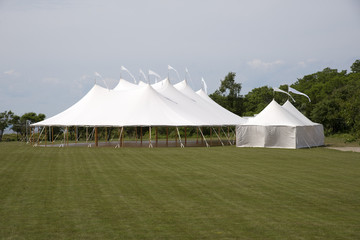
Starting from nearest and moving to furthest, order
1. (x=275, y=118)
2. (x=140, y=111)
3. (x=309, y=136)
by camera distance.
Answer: (x=275, y=118) < (x=309, y=136) < (x=140, y=111)

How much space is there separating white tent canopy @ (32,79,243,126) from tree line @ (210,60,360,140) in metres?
10.9

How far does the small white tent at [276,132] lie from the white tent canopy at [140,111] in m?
2.23

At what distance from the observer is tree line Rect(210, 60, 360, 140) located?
39438mm

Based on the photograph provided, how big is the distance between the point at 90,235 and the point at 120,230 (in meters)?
0.42

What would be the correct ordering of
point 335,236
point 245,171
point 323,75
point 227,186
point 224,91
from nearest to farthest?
point 335,236 → point 227,186 → point 245,171 → point 224,91 → point 323,75

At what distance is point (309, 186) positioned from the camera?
A: 948cm

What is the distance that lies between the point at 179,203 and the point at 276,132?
16834 mm

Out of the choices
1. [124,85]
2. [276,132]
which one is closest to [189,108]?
[276,132]

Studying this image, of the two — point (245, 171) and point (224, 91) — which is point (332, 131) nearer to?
point (224, 91)

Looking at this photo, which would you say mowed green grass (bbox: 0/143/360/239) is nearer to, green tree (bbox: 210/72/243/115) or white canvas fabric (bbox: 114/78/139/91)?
white canvas fabric (bbox: 114/78/139/91)

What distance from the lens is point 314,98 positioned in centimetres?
4912

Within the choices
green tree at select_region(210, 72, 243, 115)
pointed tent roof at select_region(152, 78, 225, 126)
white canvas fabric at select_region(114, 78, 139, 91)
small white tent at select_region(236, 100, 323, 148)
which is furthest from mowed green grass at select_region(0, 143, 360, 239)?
green tree at select_region(210, 72, 243, 115)

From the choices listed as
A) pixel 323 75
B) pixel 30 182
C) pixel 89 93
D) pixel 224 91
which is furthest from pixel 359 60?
pixel 30 182

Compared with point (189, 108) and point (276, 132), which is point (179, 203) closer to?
point (276, 132)
